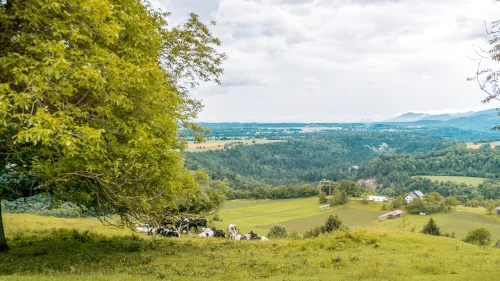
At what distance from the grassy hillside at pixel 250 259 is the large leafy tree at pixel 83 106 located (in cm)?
201

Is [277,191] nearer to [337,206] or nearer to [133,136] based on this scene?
[337,206]

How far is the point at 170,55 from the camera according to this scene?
17.0 meters

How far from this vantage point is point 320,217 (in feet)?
235

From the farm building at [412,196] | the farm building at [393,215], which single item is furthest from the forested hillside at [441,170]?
the farm building at [393,215]

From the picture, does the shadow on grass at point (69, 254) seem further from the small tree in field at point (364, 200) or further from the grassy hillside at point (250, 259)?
the small tree in field at point (364, 200)

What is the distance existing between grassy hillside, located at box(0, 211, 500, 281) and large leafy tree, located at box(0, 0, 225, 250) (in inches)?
79.1

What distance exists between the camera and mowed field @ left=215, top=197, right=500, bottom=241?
57.7 metres

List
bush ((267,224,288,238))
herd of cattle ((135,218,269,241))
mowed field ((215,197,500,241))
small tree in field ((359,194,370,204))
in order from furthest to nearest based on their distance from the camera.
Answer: small tree in field ((359,194,370,204))
mowed field ((215,197,500,241))
bush ((267,224,288,238))
herd of cattle ((135,218,269,241))

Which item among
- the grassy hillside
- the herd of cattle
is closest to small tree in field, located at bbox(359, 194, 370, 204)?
the herd of cattle

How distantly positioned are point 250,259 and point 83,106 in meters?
8.11

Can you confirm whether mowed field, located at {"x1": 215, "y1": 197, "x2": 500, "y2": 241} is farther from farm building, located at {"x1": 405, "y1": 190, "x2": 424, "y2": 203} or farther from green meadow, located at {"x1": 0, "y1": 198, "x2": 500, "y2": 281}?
green meadow, located at {"x1": 0, "y1": 198, "x2": 500, "y2": 281}

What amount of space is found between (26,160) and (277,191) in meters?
95.6

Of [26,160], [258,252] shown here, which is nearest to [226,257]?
[258,252]

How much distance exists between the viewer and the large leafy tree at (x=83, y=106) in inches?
302
